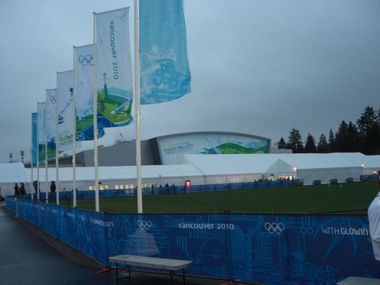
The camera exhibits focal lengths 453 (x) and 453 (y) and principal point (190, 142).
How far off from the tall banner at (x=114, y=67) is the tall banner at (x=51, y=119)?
11112 mm

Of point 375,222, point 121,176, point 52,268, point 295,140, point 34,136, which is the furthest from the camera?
point 295,140

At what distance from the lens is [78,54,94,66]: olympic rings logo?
18891mm

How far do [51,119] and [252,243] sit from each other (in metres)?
21.1

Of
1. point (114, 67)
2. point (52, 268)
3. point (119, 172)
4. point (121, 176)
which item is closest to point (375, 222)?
point (52, 268)

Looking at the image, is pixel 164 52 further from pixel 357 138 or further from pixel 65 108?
pixel 357 138

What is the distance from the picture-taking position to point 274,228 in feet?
26.6

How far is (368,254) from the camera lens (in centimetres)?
688

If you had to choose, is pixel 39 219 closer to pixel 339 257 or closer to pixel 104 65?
pixel 104 65

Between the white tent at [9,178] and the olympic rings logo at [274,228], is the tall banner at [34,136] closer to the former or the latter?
the white tent at [9,178]

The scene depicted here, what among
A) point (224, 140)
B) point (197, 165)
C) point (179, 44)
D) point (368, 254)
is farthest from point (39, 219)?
point (224, 140)

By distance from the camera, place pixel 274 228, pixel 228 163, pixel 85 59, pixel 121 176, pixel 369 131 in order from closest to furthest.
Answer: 1. pixel 274 228
2. pixel 85 59
3. pixel 121 176
4. pixel 228 163
5. pixel 369 131

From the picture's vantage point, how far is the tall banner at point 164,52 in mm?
12016

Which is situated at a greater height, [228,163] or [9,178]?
[228,163]

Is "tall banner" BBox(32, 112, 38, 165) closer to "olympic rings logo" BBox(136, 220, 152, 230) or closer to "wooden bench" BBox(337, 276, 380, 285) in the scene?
"olympic rings logo" BBox(136, 220, 152, 230)
